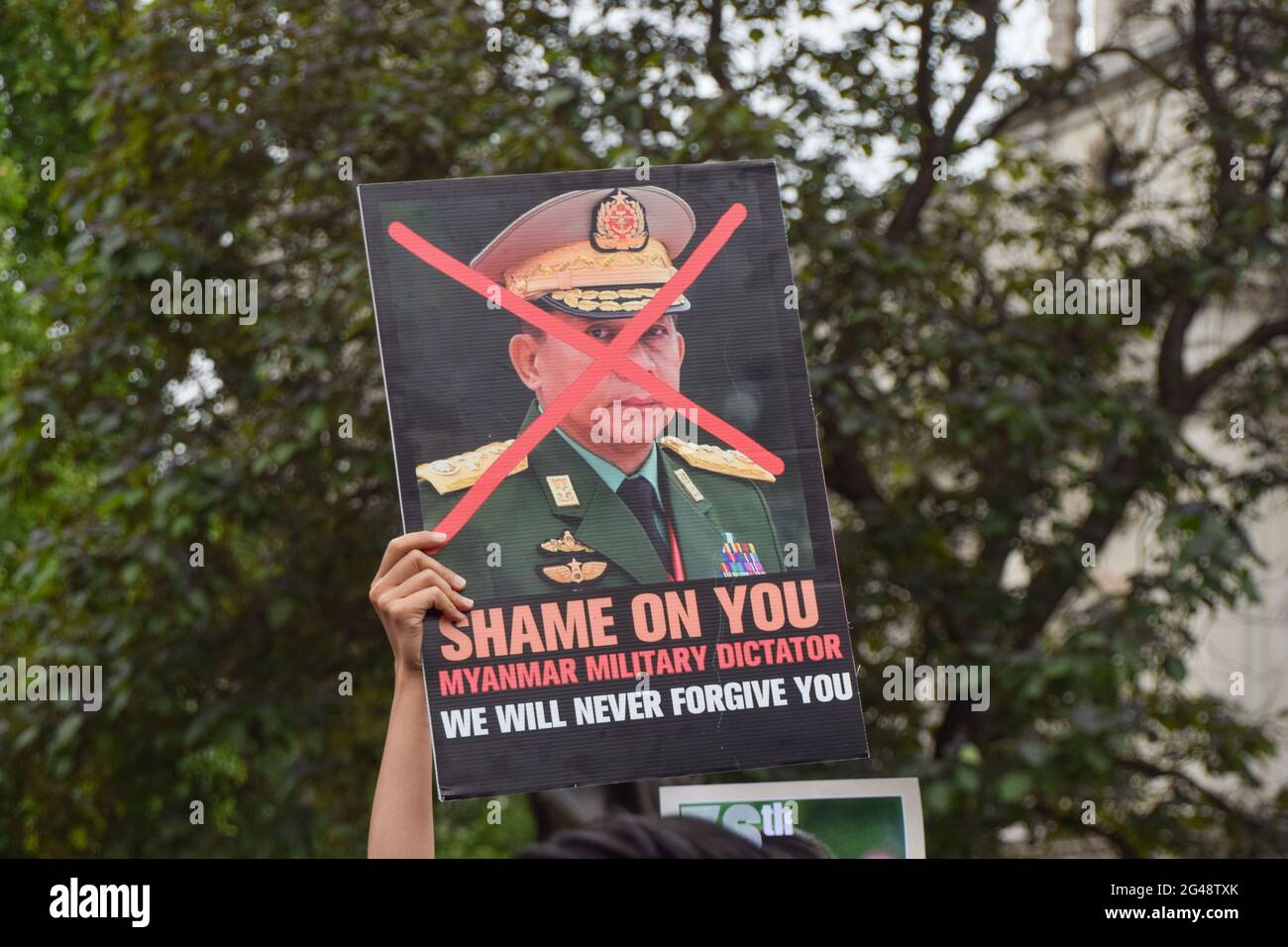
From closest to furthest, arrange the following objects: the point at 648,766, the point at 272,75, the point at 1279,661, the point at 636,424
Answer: the point at 648,766 < the point at 636,424 < the point at 272,75 < the point at 1279,661

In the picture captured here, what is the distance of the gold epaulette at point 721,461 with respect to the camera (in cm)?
204

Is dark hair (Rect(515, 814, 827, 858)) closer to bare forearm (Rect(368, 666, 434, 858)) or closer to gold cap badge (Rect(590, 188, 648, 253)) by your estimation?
bare forearm (Rect(368, 666, 434, 858))

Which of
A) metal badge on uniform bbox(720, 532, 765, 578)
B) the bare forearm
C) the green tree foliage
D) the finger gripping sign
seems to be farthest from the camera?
the green tree foliage

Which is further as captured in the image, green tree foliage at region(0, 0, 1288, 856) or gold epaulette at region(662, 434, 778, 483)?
green tree foliage at region(0, 0, 1288, 856)

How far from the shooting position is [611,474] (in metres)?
2.04

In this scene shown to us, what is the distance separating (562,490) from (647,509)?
0.42ft

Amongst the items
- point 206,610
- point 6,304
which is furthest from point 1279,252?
point 6,304

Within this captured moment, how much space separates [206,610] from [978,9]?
4.15m

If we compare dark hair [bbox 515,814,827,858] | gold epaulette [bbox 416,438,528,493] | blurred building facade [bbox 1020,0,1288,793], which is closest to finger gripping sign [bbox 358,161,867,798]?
gold epaulette [bbox 416,438,528,493]

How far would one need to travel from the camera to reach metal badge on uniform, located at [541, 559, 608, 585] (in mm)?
1965

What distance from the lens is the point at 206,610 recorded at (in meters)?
5.40

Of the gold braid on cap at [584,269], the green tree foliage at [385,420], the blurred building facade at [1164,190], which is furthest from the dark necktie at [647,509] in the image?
the blurred building facade at [1164,190]

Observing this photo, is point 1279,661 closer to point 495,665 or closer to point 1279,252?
point 1279,252
